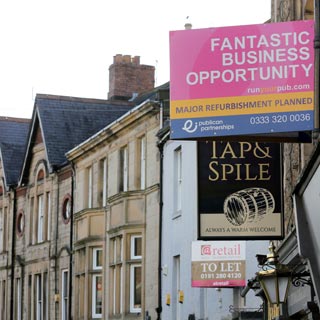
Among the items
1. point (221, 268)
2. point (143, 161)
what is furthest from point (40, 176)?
point (221, 268)

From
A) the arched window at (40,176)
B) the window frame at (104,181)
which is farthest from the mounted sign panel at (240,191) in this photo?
the arched window at (40,176)

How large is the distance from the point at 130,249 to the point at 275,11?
15330 millimetres

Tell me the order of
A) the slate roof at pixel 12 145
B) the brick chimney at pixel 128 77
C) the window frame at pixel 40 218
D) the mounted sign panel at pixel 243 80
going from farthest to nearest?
1. the slate roof at pixel 12 145
2. the brick chimney at pixel 128 77
3. the window frame at pixel 40 218
4. the mounted sign panel at pixel 243 80

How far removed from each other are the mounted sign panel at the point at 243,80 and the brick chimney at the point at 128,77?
3108cm

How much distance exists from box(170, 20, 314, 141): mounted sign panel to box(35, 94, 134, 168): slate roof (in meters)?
28.4

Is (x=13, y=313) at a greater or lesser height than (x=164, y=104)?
lesser

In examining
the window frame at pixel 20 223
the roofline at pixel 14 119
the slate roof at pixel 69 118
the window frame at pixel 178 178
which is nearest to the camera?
the window frame at pixel 178 178

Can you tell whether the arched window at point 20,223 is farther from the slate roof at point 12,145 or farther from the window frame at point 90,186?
the window frame at point 90,186

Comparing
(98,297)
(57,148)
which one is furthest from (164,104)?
(57,148)

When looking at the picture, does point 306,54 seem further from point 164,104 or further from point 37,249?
point 37,249

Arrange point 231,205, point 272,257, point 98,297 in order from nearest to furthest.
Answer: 1. point 272,257
2. point 231,205
3. point 98,297

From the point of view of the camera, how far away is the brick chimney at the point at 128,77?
4338 centimetres

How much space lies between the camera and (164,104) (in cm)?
3055

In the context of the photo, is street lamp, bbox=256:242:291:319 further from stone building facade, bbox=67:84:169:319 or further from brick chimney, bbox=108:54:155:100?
brick chimney, bbox=108:54:155:100
